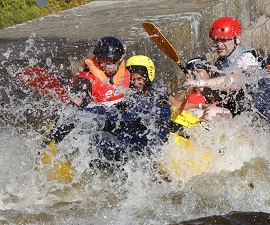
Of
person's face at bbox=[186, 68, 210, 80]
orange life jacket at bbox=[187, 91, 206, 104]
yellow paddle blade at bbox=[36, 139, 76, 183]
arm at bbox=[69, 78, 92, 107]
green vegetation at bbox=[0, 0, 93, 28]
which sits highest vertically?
green vegetation at bbox=[0, 0, 93, 28]

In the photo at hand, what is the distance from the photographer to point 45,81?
5578 millimetres

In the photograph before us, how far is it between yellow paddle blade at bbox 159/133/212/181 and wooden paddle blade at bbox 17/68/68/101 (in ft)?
3.36

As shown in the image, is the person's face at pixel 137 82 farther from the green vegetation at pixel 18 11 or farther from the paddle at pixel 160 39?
the green vegetation at pixel 18 11

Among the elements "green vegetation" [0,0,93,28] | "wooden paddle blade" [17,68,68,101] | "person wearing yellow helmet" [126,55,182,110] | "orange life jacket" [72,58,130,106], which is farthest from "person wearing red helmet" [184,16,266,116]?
"green vegetation" [0,0,93,28]

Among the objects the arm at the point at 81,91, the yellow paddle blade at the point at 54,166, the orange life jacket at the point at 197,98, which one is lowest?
the yellow paddle blade at the point at 54,166

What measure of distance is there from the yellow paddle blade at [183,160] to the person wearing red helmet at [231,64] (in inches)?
23.3

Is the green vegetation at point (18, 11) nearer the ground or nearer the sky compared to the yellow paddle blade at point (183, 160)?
nearer the sky

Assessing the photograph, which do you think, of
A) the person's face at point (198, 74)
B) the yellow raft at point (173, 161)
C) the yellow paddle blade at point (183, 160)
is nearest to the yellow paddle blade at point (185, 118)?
the yellow raft at point (173, 161)

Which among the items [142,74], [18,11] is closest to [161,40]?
[142,74]

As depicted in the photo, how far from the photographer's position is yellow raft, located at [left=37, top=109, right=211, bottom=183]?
529cm

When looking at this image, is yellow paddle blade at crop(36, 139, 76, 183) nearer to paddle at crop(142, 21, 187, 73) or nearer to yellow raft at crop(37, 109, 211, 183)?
yellow raft at crop(37, 109, 211, 183)

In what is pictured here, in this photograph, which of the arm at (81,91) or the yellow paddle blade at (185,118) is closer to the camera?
the yellow paddle blade at (185,118)

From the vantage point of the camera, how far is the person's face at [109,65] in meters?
5.73

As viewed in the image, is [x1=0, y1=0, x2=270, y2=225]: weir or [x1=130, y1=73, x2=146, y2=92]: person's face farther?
[x1=130, y1=73, x2=146, y2=92]: person's face
